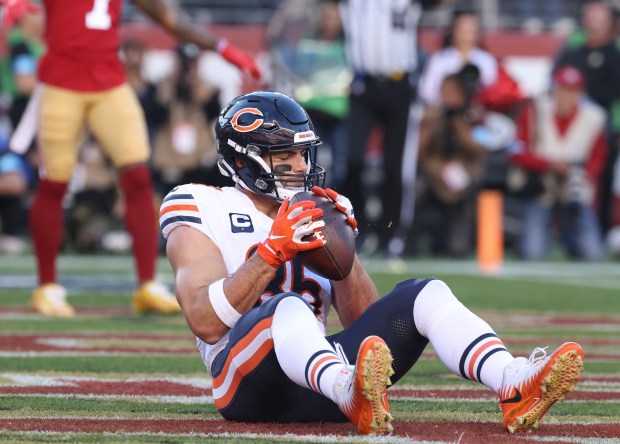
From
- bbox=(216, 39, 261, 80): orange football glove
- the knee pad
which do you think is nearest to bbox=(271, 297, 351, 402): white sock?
A: the knee pad

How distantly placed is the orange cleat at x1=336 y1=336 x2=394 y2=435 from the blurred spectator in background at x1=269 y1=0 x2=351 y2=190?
7217mm

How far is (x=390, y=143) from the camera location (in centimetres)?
1010

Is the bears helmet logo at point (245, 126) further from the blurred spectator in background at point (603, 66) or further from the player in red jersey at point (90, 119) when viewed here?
the blurred spectator in background at point (603, 66)

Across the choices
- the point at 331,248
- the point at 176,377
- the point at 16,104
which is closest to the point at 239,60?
the point at 176,377

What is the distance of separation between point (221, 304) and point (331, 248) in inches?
12.3

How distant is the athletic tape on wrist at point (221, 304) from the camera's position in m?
3.57

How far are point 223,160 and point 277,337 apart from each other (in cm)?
74

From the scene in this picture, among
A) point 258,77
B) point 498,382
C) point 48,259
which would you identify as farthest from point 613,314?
point 498,382

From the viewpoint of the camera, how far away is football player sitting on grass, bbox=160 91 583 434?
3.33m

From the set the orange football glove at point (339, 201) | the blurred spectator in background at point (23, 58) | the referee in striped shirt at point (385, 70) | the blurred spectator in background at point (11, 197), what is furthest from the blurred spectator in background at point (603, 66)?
the orange football glove at point (339, 201)

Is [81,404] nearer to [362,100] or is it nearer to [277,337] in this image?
[277,337]

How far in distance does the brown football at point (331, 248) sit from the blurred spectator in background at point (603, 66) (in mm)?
9435

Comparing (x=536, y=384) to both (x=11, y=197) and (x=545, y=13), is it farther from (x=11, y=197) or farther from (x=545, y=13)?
(x=545, y=13)

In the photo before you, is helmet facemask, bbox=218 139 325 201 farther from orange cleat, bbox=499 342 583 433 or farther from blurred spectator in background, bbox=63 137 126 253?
blurred spectator in background, bbox=63 137 126 253
